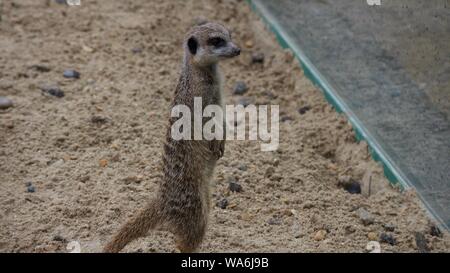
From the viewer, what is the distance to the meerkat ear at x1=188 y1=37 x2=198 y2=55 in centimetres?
217

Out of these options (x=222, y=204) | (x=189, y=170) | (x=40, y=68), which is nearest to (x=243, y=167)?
(x=222, y=204)

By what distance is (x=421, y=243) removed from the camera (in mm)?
2316

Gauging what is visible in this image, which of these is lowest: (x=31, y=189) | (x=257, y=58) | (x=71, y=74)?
(x=31, y=189)

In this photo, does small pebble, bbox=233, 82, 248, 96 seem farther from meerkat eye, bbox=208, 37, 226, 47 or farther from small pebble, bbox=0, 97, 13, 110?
meerkat eye, bbox=208, 37, 226, 47

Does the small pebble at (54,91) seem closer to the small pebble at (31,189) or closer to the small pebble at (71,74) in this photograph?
the small pebble at (71,74)

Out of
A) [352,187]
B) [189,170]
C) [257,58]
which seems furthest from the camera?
A: [257,58]

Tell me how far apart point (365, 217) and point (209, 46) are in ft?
2.57

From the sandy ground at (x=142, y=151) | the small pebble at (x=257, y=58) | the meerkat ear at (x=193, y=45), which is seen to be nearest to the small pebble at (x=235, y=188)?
the sandy ground at (x=142, y=151)

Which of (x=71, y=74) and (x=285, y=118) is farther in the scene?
(x=71, y=74)

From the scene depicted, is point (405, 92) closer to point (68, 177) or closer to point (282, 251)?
point (282, 251)

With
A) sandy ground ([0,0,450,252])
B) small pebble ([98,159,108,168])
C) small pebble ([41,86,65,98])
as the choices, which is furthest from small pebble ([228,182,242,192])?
small pebble ([41,86,65,98])

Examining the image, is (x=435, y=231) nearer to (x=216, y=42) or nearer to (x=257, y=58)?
(x=216, y=42)

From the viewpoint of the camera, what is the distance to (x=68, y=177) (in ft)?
8.56
